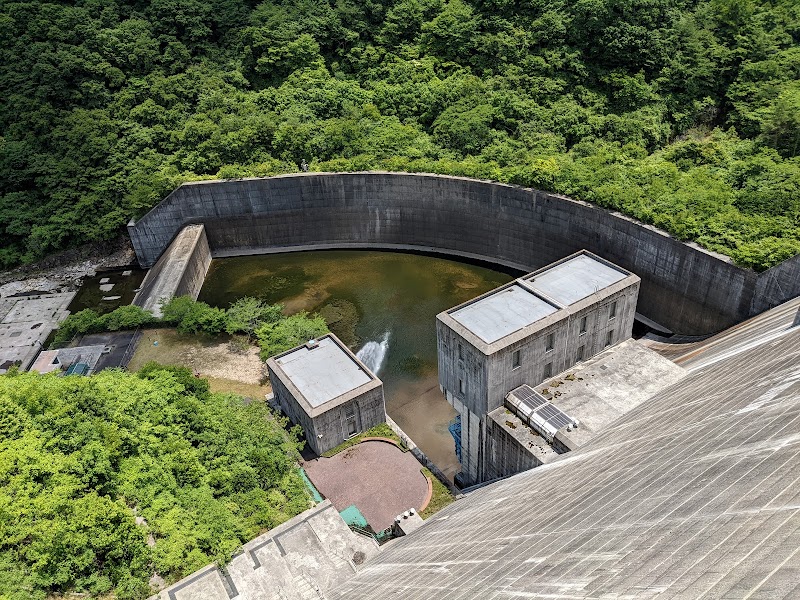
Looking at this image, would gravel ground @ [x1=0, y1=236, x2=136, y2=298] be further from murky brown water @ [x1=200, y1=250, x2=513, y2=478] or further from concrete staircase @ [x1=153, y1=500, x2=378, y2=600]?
concrete staircase @ [x1=153, y1=500, x2=378, y2=600]

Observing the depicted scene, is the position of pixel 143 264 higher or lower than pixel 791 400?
lower

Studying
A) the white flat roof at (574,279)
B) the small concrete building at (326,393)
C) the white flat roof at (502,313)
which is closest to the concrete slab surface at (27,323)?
the small concrete building at (326,393)

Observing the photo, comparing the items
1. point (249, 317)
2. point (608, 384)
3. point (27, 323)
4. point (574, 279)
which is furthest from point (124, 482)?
point (27, 323)

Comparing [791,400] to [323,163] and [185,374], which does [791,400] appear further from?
[323,163]

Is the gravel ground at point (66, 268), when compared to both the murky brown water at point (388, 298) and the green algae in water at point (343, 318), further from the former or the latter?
the green algae in water at point (343, 318)

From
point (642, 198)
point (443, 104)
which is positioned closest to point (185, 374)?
point (642, 198)

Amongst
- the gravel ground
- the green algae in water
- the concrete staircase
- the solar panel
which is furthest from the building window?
the gravel ground
